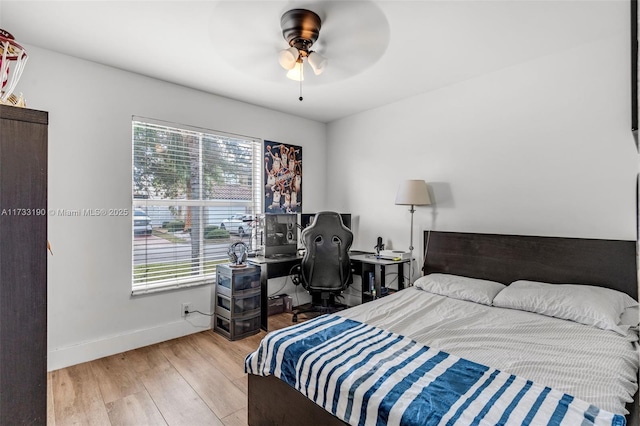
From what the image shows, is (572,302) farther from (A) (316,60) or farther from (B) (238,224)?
(B) (238,224)

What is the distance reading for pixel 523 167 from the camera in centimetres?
261

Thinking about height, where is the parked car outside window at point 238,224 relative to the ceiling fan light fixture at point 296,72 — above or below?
below

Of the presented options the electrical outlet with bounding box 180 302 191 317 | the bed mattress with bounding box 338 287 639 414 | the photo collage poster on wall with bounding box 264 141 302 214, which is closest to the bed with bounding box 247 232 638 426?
the bed mattress with bounding box 338 287 639 414

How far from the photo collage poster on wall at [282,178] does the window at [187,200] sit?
132mm

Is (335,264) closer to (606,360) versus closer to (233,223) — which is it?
(233,223)

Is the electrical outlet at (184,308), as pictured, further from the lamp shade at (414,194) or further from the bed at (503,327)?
the lamp shade at (414,194)

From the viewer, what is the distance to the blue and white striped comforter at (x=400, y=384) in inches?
42.6

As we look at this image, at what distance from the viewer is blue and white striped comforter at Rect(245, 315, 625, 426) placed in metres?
1.08

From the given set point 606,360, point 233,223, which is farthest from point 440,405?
point 233,223

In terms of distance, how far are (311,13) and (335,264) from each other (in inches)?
85.8

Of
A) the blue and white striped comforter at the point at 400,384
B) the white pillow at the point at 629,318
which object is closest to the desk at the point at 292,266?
the blue and white striped comforter at the point at 400,384

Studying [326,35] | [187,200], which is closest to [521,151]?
[326,35]

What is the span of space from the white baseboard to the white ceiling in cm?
236

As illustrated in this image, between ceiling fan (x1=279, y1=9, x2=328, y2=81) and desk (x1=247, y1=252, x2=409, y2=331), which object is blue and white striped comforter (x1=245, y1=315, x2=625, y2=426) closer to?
Answer: desk (x1=247, y1=252, x2=409, y2=331)
